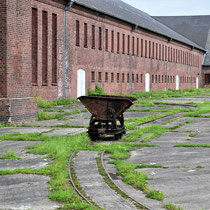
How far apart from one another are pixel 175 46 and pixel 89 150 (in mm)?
55624

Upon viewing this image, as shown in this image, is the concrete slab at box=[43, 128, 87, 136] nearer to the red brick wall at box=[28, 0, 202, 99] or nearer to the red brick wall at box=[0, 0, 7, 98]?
the red brick wall at box=[0, 0, 7, 98]

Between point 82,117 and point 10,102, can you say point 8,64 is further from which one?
point 82,117

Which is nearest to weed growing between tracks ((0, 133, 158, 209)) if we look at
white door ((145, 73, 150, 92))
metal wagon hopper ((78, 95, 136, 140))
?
metal wagon hopper ((78, 95, 136, 140))

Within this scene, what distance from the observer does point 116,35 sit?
42.2 m

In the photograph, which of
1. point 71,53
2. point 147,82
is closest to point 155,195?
point 71,53

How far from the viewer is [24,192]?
7.18 meters

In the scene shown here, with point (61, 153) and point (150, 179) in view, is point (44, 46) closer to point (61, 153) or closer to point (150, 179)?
point (61, 153)

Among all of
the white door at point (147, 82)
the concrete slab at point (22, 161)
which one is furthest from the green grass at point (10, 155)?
the white door at point (147, 82)

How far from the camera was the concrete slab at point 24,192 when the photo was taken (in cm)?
646

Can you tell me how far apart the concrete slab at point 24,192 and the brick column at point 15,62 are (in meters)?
8.93

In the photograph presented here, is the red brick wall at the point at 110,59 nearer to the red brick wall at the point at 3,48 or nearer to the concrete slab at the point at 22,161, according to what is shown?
the red brick wall at the point at 3,48

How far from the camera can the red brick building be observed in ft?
56.6

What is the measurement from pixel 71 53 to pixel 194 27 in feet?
193

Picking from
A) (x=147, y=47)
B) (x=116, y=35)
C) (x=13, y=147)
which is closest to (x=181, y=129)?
(x=13, y=147)
